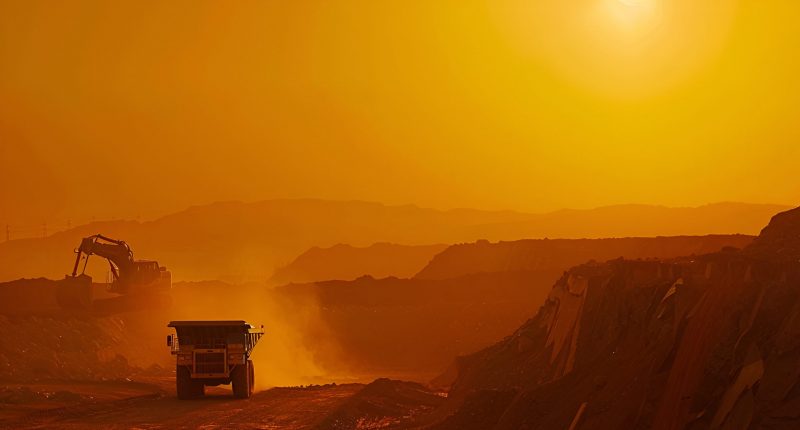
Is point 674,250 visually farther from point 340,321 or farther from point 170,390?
point 170,390

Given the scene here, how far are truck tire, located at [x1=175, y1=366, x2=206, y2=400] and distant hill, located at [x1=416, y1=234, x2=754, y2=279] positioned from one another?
41.1m

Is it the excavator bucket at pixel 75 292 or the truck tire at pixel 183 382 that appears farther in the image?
the excavator bucket at pixel 75 292

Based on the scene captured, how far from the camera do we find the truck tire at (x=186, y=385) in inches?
1610

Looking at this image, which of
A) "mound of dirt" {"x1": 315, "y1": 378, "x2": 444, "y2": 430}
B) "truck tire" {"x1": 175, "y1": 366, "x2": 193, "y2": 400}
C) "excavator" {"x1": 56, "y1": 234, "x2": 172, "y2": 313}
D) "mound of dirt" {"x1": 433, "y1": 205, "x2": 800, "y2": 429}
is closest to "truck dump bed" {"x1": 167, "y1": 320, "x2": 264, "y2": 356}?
"truck tire" {"x1": 175, "y1": 366, "x2": 193, "y2": 400}

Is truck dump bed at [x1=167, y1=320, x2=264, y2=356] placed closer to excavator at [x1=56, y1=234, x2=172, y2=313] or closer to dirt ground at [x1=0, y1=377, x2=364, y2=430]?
dirt ground at [x1=0, y1=377, x2=364, y2=430]

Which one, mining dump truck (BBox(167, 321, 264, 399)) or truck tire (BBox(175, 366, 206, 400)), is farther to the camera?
truck tire (BBox(175, 366, 206, 400))

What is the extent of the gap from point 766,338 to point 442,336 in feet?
190

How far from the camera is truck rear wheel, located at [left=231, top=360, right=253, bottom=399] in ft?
135

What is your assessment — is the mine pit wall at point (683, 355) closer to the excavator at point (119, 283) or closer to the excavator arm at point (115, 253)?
the excavator at point (119, 283)

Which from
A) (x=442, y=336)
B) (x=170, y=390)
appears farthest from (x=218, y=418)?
(x=442, y=336)

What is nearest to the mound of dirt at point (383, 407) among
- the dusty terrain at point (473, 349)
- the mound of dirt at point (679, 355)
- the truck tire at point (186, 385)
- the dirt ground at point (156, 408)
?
the dusty terrain at point (473, 349)

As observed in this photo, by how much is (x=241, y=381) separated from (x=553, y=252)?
217 ft

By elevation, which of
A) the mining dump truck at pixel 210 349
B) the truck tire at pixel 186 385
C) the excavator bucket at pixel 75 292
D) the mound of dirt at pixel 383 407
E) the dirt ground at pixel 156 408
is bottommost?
the mound of dirt at pixel 383 407

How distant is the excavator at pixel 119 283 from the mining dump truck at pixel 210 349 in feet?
75.4
